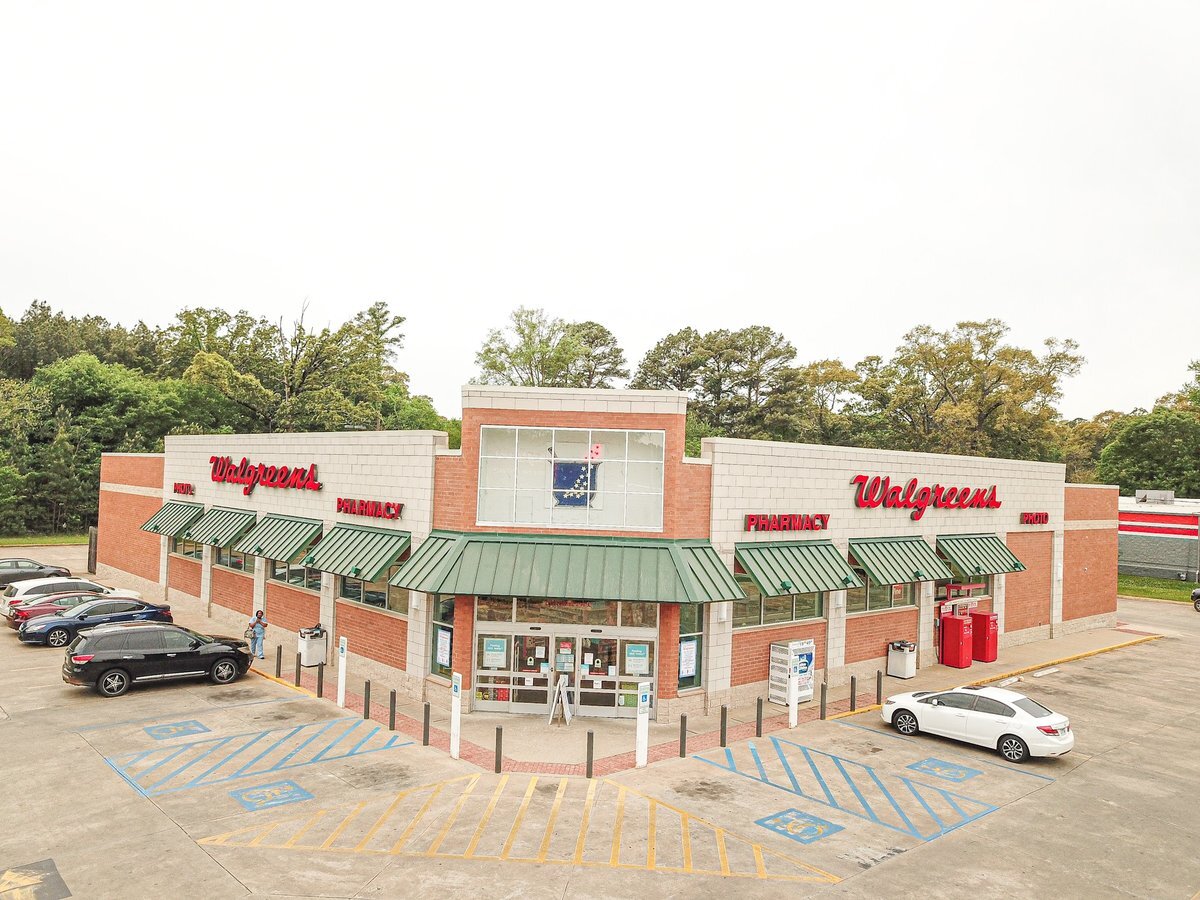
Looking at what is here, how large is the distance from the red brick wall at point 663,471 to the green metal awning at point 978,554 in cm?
1108

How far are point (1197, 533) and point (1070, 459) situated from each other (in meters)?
36.8

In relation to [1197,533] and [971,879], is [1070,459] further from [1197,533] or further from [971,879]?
[971,879]

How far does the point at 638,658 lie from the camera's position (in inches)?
747

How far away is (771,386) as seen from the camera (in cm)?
7538

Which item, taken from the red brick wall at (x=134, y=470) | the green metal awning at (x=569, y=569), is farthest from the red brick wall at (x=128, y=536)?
the green metal awning at (x=569, y=569)

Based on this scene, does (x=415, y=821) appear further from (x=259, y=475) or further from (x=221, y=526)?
(x=221, y=526)

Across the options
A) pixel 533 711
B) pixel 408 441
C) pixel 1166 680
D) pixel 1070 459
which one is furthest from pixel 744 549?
pixel 1070 459

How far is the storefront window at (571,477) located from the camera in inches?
770

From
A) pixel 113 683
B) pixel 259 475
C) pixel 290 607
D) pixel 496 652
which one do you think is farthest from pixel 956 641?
pixel 113 683

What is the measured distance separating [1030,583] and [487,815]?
84.9 ft

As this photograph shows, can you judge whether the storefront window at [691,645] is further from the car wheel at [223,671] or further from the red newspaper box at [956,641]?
the car wheel at [223,671]

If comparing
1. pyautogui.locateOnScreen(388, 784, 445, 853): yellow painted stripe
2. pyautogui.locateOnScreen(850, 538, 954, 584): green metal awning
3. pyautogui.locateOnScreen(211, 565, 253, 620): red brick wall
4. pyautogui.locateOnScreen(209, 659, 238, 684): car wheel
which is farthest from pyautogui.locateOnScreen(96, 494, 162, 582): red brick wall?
pyautogui.locateOnScreen(850, 538, 954, 584): green metal awning

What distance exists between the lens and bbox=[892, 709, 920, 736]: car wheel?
1841cm

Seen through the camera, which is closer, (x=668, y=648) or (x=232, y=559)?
(x=668, y=648)
